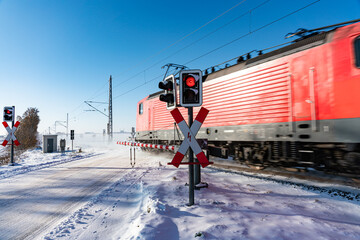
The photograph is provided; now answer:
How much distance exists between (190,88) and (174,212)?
2322mm

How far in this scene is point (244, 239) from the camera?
235cm

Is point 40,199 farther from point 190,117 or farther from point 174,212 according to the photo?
point 190,117

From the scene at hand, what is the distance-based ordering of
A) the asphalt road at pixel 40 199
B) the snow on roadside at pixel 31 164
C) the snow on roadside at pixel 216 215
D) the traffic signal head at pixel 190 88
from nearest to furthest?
1. the snow on roadside at pixel 216 215
2. the asphalt road at pixel 40 199
3. the traffic signal head at pixel 190 88
4. the snow on roadside at pixel 31 164

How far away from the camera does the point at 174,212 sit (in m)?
3.22

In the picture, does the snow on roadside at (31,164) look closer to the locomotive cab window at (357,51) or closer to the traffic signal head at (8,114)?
the traffic signal head at (8,114)

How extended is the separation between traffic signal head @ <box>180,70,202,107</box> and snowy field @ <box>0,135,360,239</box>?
199 cm

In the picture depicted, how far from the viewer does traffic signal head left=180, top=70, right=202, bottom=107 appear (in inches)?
141

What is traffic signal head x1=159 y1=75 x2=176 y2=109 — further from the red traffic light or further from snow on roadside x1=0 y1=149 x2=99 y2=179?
snow on roadside x1=0 y1=149 x2=99 y2=179

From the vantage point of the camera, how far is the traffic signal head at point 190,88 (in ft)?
11.7

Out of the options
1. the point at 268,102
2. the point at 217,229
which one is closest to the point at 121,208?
the point at 217,229

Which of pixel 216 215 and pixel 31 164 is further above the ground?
pixel 216 215

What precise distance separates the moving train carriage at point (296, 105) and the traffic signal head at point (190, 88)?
4.38 feet

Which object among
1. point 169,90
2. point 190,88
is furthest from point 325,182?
point 169,90

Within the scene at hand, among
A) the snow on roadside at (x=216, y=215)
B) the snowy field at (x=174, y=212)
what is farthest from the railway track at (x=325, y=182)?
the snow on roadside at (x=216, y=215)
